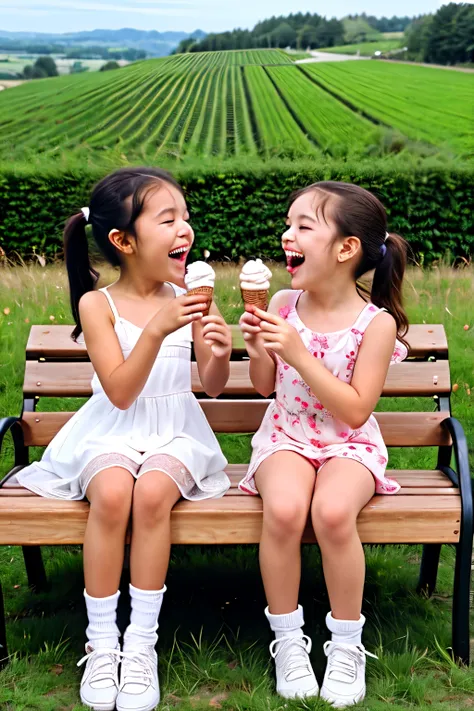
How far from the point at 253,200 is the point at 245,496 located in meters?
6.46

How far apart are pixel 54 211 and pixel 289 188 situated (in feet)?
7.89

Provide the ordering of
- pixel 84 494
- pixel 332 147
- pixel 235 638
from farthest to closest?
pixel 332 147
pixel 235 638
pixel 84 494

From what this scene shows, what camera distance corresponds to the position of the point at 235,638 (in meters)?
2.74

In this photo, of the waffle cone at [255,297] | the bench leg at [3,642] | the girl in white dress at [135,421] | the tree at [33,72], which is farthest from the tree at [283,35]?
the bench leg at [3,642]

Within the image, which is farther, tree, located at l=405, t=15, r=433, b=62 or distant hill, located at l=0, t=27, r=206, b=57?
tree, located at l=405, t=15, r=433, b=62

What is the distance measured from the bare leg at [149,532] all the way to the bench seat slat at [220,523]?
0.06m

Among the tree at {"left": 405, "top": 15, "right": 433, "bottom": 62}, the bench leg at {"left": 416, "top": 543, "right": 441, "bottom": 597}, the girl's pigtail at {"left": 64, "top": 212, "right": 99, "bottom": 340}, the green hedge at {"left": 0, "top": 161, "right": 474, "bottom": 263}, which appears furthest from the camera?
the tree at {"left": 405, "top": 15, "right": 433, "bottom": 62}

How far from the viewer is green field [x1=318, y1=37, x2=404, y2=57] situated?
442 inches

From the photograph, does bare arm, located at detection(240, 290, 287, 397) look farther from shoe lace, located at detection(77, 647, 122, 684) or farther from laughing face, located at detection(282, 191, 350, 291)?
shoe lace, located at detection(77, 647, 122, 684)

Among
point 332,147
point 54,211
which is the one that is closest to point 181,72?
point 332,147

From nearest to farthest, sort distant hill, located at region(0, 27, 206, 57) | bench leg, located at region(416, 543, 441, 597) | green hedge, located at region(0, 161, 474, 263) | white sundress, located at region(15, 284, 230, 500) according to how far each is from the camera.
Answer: white sundress, located at region(15, 284, 230, 500) < bench leg, located at region(416, 543, 441, 597) < green hedge, located at region(0, 161, 474, 263) < distant hill, located at region(0, 27, 206, 57)

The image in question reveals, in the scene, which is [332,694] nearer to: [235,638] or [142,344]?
[235,638]

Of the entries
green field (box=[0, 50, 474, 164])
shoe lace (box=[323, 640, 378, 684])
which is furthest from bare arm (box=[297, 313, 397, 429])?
green field (box=[0, 50, 474, 164])

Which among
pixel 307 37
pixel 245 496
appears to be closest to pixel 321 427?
pixel 245 496
